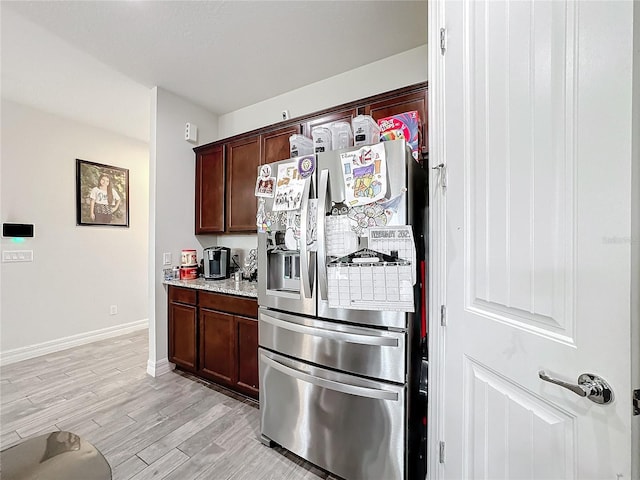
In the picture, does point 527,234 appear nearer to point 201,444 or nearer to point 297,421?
point 297,421

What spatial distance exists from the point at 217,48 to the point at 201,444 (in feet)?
9.61

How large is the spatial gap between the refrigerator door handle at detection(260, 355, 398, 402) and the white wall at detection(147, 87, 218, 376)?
5.57 feet

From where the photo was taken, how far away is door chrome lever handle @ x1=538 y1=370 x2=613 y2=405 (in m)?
0.61

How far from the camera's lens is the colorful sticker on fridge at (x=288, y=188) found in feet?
5.08

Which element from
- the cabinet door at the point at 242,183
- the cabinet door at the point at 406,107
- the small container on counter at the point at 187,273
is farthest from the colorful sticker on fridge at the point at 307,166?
the small container on counter at the point at 187,273

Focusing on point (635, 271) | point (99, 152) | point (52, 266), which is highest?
point (99, 152)

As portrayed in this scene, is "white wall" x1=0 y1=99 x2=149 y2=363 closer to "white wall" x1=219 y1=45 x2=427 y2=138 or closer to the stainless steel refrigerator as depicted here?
"white wall" x1=219 y1=45 x2=427 y2=138

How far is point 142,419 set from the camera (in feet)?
6.70

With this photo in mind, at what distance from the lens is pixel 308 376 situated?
154 cm

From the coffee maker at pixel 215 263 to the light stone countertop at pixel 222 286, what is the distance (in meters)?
0.08

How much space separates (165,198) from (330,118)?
1868 millimetres

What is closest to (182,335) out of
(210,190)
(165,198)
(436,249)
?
(165,198)

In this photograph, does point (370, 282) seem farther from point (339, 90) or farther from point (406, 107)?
point (339, 90)

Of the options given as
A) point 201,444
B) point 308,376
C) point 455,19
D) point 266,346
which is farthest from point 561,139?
point 201,444
